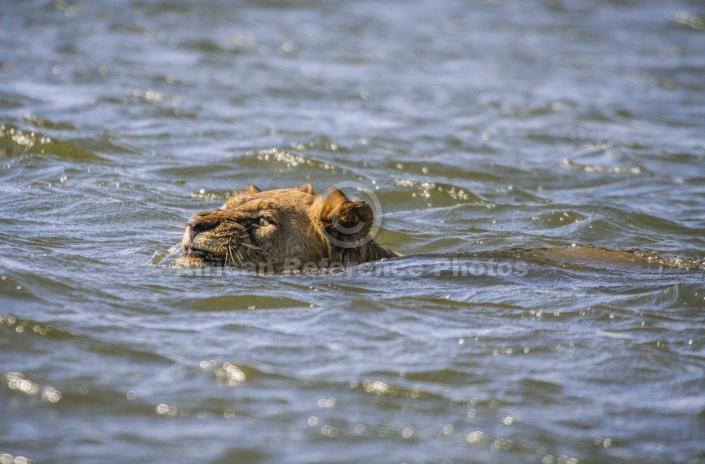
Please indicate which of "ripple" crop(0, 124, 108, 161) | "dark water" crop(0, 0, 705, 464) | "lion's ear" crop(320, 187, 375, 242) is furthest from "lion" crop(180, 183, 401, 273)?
"ripple" crop(0, 124, 108, 161)

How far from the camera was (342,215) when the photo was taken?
24.9ft

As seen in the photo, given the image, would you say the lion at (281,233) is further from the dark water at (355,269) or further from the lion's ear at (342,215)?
the dark water at (355,269)

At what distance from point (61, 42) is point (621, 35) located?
13830 mm

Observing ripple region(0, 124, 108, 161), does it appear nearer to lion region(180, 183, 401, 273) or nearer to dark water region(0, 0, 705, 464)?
dark water region(0, 0, 705, 464)

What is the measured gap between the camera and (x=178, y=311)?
669 cm

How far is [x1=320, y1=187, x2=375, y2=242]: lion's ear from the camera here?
299 inches

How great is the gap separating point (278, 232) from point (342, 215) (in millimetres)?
521

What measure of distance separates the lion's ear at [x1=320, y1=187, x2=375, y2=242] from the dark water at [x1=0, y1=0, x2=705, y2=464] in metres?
0.36

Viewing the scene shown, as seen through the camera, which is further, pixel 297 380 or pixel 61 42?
pixel 61 42

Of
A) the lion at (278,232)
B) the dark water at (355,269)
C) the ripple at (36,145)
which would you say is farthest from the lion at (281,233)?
the ripple at (36,145)

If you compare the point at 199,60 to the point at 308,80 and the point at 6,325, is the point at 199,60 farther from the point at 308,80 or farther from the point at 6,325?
the point at 6,325

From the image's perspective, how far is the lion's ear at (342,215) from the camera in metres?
7.58

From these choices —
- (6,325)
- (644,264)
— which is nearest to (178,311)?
(6,325)

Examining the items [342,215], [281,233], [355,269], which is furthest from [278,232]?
[355,269]
